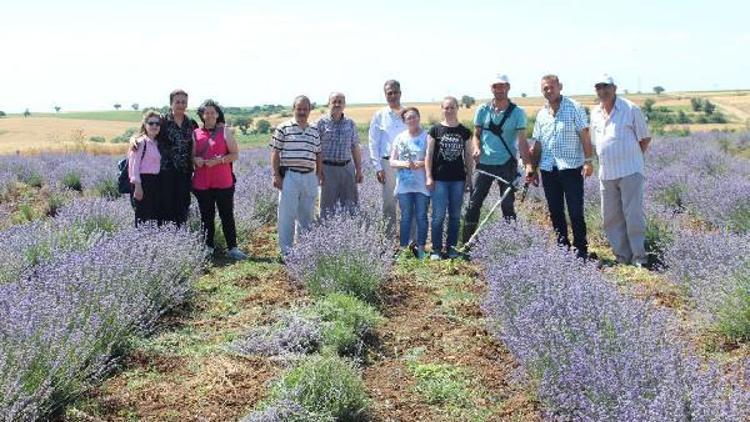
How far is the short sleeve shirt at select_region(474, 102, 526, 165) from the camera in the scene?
6.63 m

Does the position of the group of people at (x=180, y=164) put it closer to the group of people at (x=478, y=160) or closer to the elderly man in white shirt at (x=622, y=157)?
the group of people at (x=478, y=160)

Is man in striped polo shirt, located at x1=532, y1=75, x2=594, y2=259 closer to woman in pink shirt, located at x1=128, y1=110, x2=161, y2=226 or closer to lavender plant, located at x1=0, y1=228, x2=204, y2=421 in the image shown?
lavender plant, located at x1=0, y1=228, x2=204, y2=421

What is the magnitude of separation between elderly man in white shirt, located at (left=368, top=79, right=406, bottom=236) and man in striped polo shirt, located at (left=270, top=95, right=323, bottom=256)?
2.42 ft

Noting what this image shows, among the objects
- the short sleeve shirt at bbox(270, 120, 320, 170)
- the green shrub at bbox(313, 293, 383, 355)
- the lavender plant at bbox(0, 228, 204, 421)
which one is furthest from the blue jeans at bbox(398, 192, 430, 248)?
the lavender plant at bbox(0, 228, 204, 421)

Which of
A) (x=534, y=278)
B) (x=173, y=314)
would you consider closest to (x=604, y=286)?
(x=534, y=278)

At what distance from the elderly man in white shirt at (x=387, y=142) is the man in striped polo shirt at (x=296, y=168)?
737 millimetres

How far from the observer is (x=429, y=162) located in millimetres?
6703

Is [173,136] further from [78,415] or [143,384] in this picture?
[78,415]

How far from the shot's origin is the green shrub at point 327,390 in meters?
3.33

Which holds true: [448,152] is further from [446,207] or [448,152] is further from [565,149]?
[565,149]

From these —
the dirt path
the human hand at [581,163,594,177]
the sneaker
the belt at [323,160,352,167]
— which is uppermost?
the belt at [323,160,352,167]

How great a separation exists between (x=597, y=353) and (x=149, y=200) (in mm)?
4817

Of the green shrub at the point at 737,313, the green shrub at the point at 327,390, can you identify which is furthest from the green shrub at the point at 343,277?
the green shrub at the point at 737,313

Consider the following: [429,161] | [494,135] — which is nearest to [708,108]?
[494,135]
